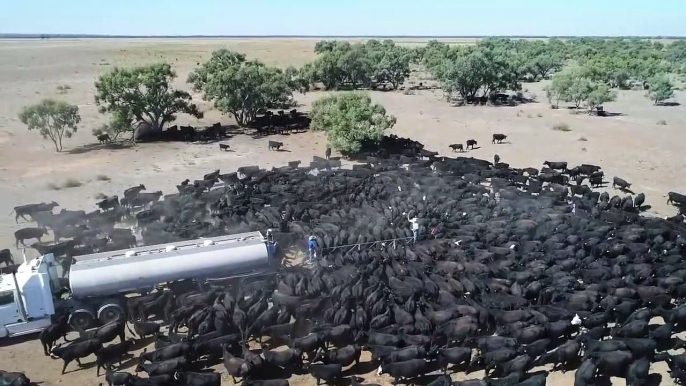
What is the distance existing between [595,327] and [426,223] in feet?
29.0

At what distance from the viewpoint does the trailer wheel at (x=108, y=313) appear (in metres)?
16.7

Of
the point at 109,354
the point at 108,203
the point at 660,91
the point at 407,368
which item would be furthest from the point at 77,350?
the point at 660,91

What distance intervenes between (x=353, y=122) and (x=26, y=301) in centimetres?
2438

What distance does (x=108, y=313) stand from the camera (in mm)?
16781

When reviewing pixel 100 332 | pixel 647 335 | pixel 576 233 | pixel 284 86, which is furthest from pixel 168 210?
pixel 284 86

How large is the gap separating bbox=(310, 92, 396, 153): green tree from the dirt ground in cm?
270

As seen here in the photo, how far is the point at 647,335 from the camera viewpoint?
15.8 m

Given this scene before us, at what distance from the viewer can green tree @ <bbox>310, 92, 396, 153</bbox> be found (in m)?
36.6

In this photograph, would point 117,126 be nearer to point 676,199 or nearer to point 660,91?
point 676,199

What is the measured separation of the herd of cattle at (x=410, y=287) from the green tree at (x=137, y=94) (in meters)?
15.9

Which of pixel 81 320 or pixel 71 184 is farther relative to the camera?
pixel 71 184

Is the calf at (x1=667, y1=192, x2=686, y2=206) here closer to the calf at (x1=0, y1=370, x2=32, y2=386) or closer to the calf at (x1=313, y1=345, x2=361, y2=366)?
the calf at (x1=313, y1=345, x2=361, y2=366)

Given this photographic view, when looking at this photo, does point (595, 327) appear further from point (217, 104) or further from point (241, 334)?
point (217, 104)

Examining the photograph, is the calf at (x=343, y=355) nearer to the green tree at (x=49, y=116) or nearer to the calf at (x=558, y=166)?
the calf at (x=558, y=166)
